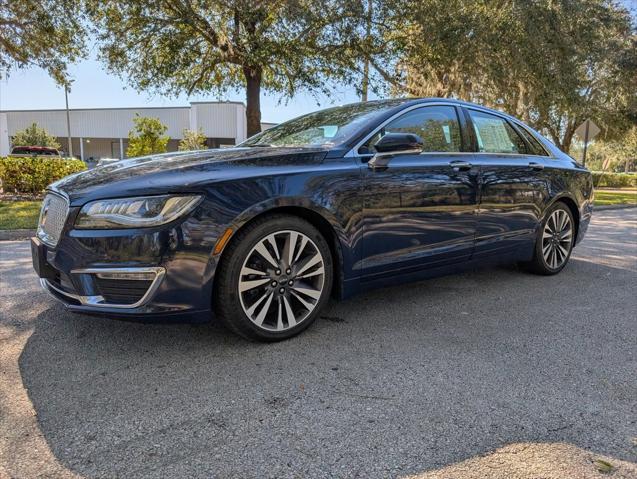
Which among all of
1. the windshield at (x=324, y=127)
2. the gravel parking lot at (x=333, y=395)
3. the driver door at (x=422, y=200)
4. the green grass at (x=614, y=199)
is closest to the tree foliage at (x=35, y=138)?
the green grass at (x=614, y=199)

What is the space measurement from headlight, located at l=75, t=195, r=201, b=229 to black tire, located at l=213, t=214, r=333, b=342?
36cm

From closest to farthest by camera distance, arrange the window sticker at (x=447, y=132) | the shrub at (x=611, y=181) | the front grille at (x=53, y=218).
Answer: the front grille at (x=53, y=218) → the window sticker at (x=447, y=132) → the shrub at (x=611, y=181)

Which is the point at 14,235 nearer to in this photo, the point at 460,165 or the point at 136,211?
the point at 136,211

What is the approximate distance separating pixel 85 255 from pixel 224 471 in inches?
56.2

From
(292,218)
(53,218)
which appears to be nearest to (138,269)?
(53,218)

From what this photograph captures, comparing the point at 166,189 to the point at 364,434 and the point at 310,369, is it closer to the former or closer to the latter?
the point at 310,369

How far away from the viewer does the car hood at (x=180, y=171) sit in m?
2.71

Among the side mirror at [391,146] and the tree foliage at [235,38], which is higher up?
the tree foliage at [235,38]

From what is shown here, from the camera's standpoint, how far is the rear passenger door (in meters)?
4.14

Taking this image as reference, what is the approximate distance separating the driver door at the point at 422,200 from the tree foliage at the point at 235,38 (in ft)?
28.4

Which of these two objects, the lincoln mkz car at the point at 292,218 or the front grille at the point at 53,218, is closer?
the lincoln mkz car at the point at 292,218

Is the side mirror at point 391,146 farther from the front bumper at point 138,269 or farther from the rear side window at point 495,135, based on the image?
the front bumper at point 138,269

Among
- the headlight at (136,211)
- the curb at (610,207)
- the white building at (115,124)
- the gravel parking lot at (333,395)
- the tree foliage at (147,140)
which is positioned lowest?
the gravel parking lot at (333,395)

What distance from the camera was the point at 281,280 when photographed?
306 cm
